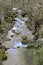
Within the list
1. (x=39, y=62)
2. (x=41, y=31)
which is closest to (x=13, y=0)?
(x=41, y=31)

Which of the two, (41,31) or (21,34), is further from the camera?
(21,34)

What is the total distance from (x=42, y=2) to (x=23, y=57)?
18.5 meters

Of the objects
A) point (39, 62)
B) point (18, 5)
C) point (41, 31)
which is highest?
point (39, 62)

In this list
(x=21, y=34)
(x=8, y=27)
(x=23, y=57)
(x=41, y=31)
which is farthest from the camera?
(x=8, y=27)

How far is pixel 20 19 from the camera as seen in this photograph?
109ft

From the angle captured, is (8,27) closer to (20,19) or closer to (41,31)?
(20,19)

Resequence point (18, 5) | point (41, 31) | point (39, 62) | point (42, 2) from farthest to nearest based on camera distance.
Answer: point (18, 5) → point (42, 2) → point (41, 31) → point (39, 62)

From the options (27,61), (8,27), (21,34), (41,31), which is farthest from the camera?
(8,27)

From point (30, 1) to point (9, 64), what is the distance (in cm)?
2428

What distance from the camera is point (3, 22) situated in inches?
1160

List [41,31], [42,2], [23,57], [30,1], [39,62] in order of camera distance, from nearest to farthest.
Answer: [39,62] < [23,57] < [41,31] < [42,2] < [30,1]

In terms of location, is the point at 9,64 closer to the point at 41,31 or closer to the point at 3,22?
the point at 41,31

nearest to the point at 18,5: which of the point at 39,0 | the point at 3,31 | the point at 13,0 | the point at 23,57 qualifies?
the point at 13,0

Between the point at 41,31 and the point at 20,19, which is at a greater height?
the point at 41,31
